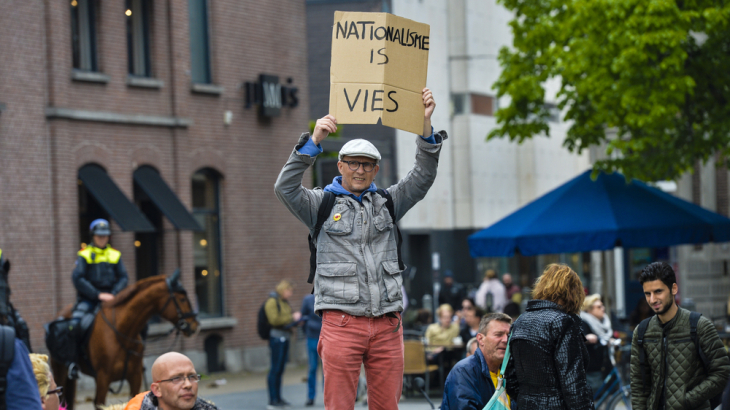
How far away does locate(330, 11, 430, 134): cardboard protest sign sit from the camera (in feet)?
19.0

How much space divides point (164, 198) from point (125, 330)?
7.06 meters

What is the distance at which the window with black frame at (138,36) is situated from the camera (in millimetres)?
19297

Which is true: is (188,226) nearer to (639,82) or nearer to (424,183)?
(639,82)

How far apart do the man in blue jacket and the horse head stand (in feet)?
20.9

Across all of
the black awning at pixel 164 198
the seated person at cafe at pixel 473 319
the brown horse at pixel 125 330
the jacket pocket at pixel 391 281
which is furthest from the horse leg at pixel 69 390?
the jacket pocket at pixel 391 281

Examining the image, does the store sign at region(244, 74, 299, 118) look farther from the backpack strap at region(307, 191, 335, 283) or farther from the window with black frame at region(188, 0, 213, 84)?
the backpack strap at region(307, 191, 335, 283)

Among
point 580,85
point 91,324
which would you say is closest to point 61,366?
point 91,324

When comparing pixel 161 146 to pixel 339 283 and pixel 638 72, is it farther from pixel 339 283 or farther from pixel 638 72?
pixel 339 283

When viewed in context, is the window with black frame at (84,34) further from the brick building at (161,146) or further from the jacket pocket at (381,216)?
the jacket pocket at (381,216)

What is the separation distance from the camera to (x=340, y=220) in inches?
223

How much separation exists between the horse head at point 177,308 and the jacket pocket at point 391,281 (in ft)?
24.1

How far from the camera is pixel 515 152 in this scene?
116ft

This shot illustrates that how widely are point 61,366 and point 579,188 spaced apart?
26.2ft

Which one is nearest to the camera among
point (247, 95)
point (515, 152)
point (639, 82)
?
point (639, 82)
